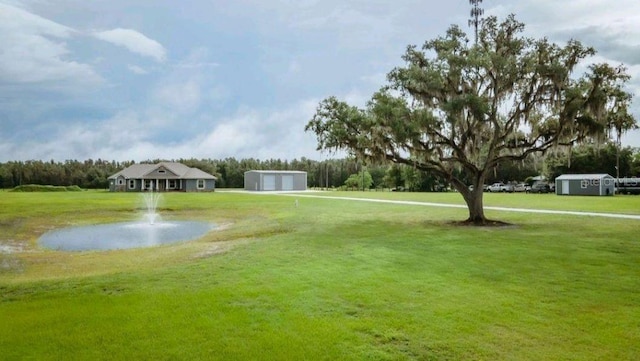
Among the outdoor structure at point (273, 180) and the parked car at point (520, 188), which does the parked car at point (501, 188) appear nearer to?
the parked car at point (520, 188)

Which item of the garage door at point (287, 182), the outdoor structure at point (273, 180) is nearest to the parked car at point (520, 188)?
the outdoor structure at point (273, 180)

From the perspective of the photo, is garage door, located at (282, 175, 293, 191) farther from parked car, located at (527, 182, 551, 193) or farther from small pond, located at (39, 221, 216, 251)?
small pond, located at (39, 221, 216, 251)

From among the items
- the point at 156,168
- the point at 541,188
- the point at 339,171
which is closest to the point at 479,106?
the point at 541,188

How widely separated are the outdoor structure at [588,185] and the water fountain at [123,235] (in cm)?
4126

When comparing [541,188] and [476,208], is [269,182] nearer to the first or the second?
[541,188]

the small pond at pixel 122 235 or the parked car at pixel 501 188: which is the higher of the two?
the parked car at pixel 501 188

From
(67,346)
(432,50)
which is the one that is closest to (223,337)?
(67,346)

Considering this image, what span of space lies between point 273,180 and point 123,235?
48033 mm

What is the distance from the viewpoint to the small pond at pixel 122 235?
1444cm

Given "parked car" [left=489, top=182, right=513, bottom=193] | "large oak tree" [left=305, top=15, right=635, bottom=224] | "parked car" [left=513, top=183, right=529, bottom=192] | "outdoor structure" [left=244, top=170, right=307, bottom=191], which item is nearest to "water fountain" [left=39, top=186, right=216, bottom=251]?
"large oak tree" [left=305, top=15, right=635, bottom=224]

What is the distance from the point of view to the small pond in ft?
47.4

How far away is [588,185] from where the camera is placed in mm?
45844

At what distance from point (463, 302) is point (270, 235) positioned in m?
9.30

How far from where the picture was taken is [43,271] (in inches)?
386
